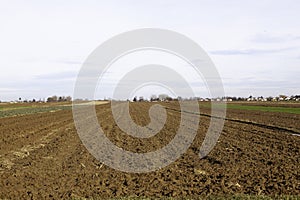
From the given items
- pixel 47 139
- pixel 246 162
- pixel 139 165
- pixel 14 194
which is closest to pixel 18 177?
pixel 14 194

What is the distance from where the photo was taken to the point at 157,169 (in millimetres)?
13289

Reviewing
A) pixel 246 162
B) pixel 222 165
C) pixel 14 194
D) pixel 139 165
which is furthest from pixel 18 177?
pixel 246 162

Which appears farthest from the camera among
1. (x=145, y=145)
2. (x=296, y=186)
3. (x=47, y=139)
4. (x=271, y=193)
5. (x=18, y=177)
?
(x=47, y=139)

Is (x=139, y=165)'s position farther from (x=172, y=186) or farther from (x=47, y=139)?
(x=47, y=139)

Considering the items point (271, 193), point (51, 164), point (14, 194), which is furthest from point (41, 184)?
point (271, 193)

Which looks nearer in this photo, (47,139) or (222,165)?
(222,165)

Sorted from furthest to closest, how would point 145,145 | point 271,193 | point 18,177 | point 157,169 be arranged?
point 145,145 < point 157,169 < point 18,177 < point 271,193

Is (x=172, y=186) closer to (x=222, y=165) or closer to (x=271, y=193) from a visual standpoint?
(x=271, y=193)

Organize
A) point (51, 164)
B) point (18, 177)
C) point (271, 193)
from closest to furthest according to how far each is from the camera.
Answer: point (271, 193) < point (18, 177) < point (51, 164)

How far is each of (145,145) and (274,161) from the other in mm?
6561

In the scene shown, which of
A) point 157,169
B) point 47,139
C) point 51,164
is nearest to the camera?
point 157,169

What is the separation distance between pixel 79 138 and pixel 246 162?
1106 cm

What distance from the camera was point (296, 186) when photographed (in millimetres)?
10539

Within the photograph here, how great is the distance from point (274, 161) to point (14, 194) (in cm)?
864
